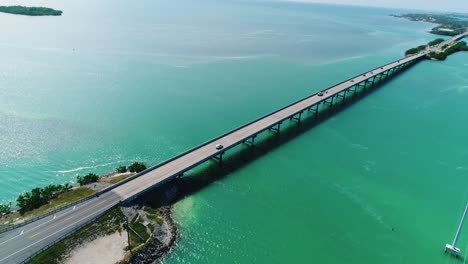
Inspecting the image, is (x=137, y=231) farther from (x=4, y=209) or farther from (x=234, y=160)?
(x=234, y=160)

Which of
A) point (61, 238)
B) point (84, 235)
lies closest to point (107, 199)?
point (84, 235)

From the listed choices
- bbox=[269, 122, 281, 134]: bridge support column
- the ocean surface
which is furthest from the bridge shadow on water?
the ocean surface

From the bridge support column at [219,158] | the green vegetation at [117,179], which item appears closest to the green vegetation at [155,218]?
the green vegetation at [117,179]

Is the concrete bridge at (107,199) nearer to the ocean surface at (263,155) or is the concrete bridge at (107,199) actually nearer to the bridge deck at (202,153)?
the bridge deck at (202,153)

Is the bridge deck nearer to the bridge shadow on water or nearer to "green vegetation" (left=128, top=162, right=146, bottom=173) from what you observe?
the bridge shadow on water

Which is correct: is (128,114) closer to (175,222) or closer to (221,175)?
(221,175)

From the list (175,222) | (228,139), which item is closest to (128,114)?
(228,139)

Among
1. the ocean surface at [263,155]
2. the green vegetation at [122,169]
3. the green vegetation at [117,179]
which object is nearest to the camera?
the ocean surface at [263,155]
